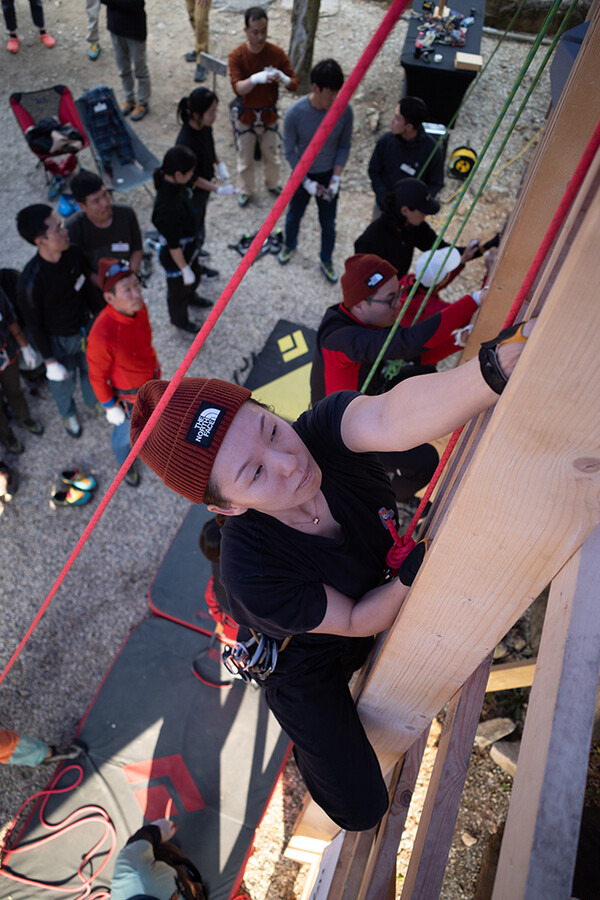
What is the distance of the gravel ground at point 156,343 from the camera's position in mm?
3670

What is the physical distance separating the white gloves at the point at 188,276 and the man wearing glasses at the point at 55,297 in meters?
0.88

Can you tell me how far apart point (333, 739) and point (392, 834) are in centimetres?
50

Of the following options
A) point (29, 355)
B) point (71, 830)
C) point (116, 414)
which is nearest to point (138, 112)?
point (29, 355)

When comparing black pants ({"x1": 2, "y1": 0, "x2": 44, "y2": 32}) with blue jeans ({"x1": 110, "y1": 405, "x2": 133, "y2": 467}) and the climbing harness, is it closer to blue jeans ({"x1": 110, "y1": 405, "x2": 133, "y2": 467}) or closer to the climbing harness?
blue jeans ({"x1": 110, "y1": 405, "x2": 133, "y2": 467})

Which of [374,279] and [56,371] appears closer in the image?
[374,279]

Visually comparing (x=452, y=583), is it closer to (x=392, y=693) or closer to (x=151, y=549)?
(x=392, y=693)

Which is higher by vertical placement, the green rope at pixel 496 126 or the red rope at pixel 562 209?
the green rope at pixel 496 126

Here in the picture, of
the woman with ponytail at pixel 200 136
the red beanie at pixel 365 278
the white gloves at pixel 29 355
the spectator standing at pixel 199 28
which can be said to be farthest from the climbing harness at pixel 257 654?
the spectator standing at pixel 199 28

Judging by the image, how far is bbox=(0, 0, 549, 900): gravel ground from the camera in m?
3.67

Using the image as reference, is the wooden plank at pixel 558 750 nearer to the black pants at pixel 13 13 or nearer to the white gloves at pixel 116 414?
the white gloves at pixel 116 414

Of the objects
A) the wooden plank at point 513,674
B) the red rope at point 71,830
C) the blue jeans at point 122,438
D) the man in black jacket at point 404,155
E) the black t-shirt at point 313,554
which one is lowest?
the red rope at point 71,830

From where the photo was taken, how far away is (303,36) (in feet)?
26.4

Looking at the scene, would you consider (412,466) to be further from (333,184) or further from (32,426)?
(333,184)

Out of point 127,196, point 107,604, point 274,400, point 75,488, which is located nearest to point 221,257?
point 127,196
